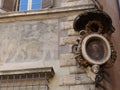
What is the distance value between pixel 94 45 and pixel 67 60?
25.5 inches

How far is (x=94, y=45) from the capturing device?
7.36 metres

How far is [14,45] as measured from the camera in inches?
310

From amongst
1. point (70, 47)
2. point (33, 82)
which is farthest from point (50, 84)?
point (70, 47)

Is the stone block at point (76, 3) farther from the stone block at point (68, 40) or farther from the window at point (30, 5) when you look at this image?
the stone block at point (68, 40)

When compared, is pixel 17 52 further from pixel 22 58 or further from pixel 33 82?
pixel 33 82

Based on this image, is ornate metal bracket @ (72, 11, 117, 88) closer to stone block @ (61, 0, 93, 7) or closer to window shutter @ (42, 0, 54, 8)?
stone block @ (61, 0, 93, 7)

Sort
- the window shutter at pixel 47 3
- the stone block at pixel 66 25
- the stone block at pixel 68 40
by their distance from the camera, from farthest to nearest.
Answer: the window shutter at pixel 47 3, the stone block at pixel 66 25, the stone block at pixel 68 40

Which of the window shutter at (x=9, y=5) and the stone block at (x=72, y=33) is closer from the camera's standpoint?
the stone block at (x=72, y=33)

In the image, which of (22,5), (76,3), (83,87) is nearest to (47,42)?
(76,3)

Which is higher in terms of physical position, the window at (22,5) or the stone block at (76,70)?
the window at (22,5)

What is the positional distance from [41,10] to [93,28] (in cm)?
138

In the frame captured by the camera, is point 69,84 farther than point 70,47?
No

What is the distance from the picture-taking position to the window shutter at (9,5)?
28.2 feet

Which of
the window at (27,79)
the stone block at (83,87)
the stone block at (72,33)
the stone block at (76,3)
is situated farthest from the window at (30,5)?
the stone block at (83,87)
